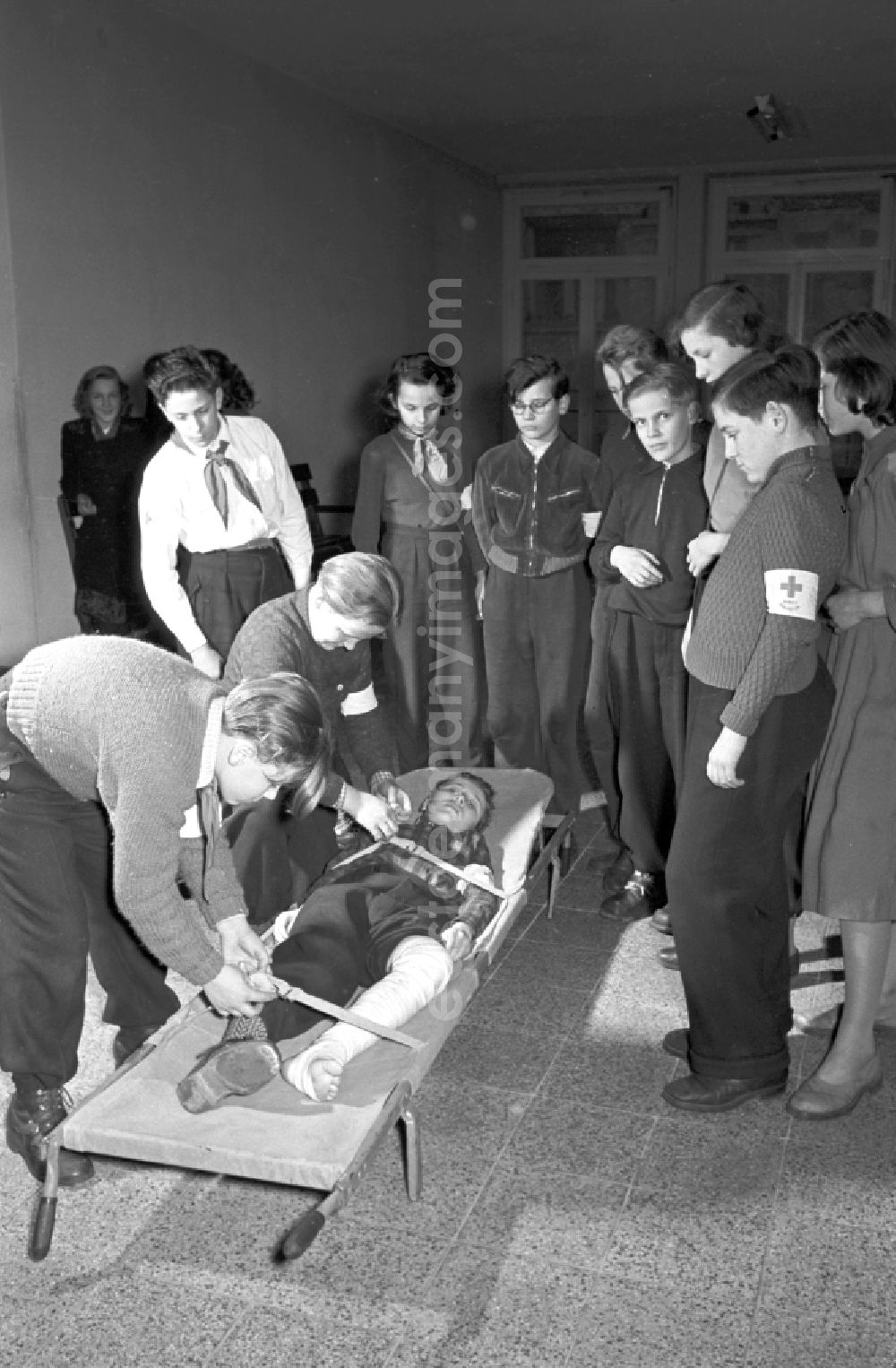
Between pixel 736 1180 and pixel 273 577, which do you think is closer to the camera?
pixel 736 1180

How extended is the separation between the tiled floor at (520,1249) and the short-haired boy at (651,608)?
950 millimetres

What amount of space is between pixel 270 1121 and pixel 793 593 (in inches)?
54.3

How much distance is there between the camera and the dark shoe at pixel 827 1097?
275cm

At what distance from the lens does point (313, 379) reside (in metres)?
8.54

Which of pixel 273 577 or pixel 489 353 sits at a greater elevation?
pixel 489 353

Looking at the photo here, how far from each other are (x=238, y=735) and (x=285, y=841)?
1.28m

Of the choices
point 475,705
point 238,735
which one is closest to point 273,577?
point 475,705

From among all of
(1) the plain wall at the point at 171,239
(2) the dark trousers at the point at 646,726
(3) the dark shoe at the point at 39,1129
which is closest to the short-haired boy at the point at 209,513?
(2) the dark trousers at the point at 646,726

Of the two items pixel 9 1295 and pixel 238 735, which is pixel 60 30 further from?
pixel 9 1295

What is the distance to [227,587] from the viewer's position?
393cm

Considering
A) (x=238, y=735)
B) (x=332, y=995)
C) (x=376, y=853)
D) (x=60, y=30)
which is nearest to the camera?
(x=238, y=735)

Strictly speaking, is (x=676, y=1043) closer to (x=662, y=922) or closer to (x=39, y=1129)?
(x=662, y=922)

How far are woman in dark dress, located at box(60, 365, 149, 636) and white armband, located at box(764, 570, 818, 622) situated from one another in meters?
3.71

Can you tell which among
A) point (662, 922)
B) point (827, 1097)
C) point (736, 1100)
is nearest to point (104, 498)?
point (662, 922)
